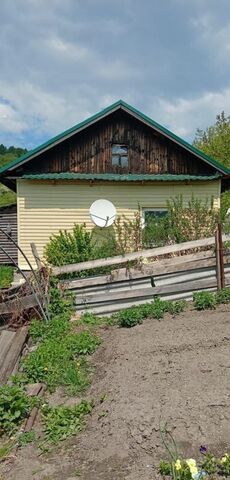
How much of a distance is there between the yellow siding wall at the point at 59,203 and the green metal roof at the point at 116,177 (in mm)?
290

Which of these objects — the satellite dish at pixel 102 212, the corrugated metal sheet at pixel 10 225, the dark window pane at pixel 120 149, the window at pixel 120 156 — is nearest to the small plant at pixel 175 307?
the satellite dish at pixel 102 212

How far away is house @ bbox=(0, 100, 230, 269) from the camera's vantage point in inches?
465

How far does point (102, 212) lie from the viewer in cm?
1101

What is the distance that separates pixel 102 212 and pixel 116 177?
1.37 m

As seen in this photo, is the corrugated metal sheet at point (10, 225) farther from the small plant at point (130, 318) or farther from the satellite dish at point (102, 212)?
the small plant at point (130, 318)

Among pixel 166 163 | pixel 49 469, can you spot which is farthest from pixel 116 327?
pixel 166 163

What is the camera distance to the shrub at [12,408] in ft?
14.4

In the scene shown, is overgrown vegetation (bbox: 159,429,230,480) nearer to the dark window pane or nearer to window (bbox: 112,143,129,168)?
window (bbox: 112,143,129,168)

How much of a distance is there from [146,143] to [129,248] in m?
4.75

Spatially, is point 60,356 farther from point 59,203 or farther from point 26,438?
point 59,203

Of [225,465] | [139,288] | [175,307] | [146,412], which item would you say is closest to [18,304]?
[139,288]

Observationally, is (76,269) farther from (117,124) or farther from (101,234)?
(117,124)

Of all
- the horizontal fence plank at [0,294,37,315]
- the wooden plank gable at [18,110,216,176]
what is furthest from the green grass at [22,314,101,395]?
the wooden plank gable at [18,110,216,176]

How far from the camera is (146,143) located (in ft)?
40.7
